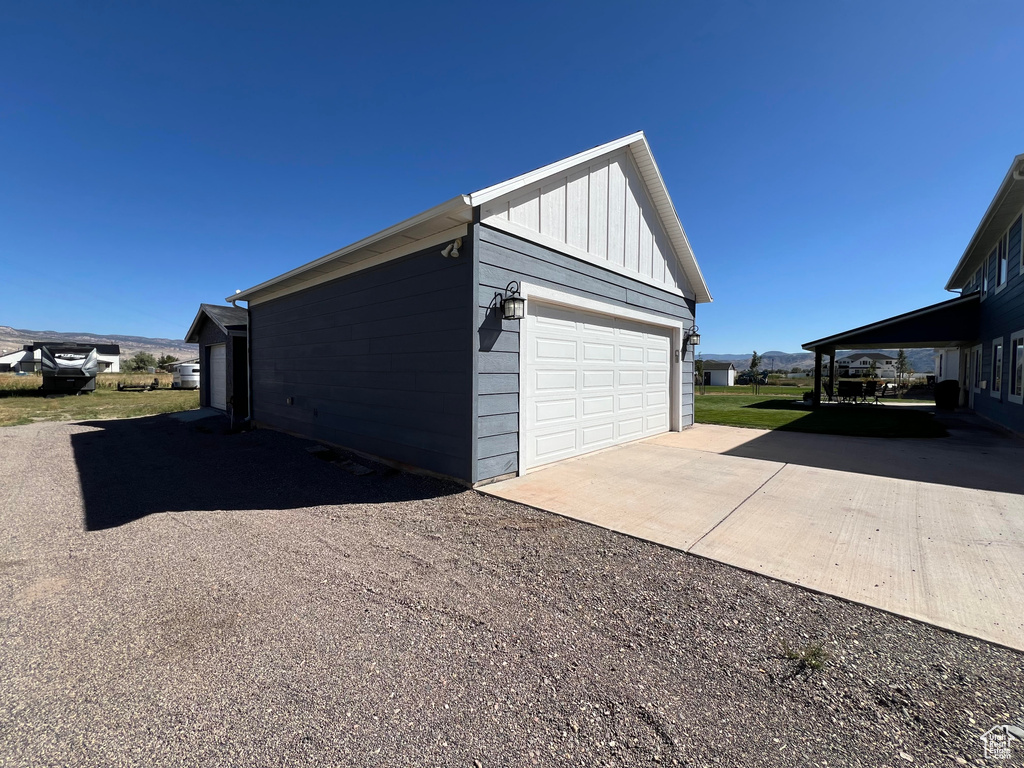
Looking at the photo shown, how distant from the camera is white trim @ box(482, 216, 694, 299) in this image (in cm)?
482

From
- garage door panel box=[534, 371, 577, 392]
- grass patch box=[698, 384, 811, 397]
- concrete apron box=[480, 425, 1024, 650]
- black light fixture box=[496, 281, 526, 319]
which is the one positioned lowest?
concrete apron box=[480, 425, 1024, 650]

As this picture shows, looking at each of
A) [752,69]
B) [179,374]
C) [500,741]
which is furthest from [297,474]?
[179,374]

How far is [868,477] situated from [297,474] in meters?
7.50

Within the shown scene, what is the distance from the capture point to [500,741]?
1520mm

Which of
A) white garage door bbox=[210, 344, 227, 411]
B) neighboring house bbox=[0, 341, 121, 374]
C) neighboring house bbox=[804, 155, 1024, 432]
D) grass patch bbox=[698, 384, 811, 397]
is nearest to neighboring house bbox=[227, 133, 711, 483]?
white garage door bbox=[210, 344, 227, 411]

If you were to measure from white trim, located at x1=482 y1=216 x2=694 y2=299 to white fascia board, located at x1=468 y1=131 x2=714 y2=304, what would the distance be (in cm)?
32

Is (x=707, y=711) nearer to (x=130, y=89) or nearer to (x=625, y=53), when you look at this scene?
(x=625, y=53)

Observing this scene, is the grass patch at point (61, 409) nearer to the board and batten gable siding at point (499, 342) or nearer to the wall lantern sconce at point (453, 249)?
the wall lantern sconce at point (453, 249)

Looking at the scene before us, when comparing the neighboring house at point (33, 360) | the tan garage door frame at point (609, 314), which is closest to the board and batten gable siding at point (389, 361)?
the tan garage door frame at point (609, 314)

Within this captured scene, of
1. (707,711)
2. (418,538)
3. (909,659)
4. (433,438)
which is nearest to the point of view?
(707,711)

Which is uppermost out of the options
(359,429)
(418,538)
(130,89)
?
(130,89)

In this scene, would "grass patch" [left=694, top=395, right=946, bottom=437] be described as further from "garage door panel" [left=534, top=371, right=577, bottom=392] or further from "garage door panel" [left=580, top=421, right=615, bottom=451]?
"garage door panel" [left=534, top=371, right=577, bottom=392]

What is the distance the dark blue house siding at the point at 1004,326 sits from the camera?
8.36 m

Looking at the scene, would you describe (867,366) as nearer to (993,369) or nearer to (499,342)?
(993,369)
